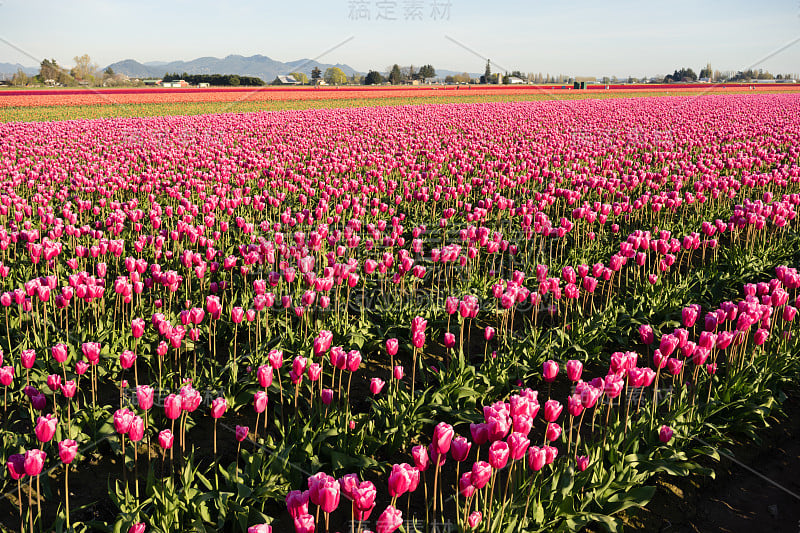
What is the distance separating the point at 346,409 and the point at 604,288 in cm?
460

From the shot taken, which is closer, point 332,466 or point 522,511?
point 522,511

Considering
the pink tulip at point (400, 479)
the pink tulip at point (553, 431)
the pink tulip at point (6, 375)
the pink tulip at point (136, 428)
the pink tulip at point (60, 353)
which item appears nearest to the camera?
the pink tulip at point (400, 479)

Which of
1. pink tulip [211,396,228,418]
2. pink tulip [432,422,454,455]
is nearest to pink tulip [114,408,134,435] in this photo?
pink tulip [211,396,228,418]

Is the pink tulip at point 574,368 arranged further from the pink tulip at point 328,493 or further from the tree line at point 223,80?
the tree line at point 223,80

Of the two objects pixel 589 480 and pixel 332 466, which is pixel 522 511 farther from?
pixel 332 466

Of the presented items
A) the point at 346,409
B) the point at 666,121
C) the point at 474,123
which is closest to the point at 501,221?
the point at 346,409

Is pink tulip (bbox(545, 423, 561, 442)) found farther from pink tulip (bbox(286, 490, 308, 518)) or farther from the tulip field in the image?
pink tulip (bbox(286, 490, 308, 518))

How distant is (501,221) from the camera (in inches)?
421

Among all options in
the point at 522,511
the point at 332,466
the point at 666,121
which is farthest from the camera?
the point at 666,121

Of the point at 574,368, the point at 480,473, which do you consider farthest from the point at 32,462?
the point at 574,368

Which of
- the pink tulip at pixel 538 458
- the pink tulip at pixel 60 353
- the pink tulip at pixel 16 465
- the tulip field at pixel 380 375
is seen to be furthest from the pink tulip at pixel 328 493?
the pink tulip at pixel 60 353

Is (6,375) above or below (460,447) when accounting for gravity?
below

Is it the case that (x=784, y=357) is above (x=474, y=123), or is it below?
below

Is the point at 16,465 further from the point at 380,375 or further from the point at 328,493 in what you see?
the point at 380,375
